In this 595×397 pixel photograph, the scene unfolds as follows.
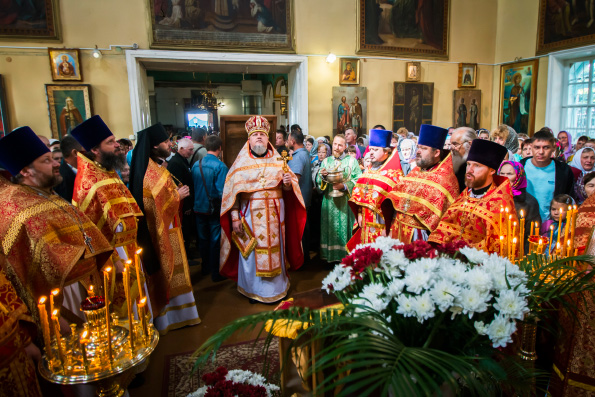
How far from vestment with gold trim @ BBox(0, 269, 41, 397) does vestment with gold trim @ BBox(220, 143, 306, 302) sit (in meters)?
2.72

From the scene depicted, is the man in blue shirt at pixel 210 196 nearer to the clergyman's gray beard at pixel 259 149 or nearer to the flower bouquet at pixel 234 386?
the clergyman's gray beard at pixel 259 149

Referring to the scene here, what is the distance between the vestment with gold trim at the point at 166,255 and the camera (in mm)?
3529

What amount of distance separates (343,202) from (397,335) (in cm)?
428

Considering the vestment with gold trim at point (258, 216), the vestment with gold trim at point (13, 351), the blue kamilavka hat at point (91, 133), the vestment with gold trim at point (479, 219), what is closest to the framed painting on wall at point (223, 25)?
the vestment with gold trim at point (258, 216)

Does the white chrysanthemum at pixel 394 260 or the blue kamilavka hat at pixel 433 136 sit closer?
the white chrysanthemum at pixel 394 260

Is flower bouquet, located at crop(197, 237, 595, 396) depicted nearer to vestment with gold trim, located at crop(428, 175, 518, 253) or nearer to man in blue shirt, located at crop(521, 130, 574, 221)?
vestment with gold trim, located at crop(428, 175, 518, 253)

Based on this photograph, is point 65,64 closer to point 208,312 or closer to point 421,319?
point 208,312

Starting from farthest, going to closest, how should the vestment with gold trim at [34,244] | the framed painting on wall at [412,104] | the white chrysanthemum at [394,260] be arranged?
the framed painting on wall at [412,104], the vestment with gold trim at [34,244], the white chrysanthemum at [394,260]

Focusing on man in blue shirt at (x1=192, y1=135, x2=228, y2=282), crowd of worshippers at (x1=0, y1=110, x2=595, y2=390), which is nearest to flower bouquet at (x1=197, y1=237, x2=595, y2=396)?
crowd of worshippers at (x1=0, y1=110, x2=595, y2=390)

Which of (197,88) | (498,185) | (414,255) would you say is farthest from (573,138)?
(197,88)

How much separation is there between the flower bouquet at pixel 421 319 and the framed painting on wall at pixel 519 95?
1159 centimetres

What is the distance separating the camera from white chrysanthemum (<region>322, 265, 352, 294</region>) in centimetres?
130

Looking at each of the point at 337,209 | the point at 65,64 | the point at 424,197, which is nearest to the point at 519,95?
the point at 337,209

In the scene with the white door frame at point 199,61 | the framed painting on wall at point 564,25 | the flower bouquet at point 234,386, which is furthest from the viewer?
the framed painting on wall at point 564,25
